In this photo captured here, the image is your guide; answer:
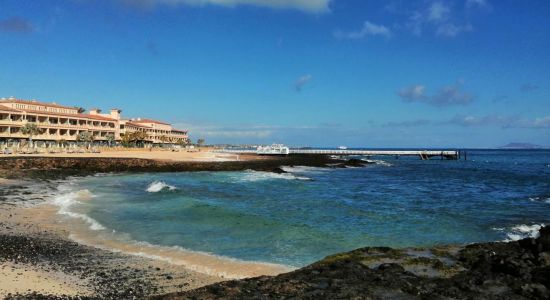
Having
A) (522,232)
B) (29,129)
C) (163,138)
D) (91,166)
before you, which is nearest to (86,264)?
(522,232)

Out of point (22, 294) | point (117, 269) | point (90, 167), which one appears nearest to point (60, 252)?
point (117, 269)

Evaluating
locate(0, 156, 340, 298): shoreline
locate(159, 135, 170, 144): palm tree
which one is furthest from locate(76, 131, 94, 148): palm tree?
locate(0, 156, 340, 298): shoreline

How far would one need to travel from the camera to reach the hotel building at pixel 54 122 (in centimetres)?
7644

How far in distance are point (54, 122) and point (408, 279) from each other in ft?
310

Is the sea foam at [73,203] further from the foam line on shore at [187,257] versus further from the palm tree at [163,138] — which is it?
the palm tree at [163,138]

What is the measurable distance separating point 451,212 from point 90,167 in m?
40.4

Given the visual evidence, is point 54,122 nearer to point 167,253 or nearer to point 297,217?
point 297,217

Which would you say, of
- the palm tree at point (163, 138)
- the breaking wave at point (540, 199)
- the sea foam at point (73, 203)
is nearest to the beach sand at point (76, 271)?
the sea foam at point (73, 203)

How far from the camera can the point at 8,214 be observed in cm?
1828

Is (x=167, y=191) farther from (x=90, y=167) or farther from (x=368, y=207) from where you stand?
(x=90, y=167)

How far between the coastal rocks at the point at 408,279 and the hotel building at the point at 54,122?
80.6 meters

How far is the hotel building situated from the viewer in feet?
251

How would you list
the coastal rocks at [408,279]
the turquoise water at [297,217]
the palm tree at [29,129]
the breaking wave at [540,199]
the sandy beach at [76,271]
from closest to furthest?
the coastal rocks at [408,279], the sandy beach at [76,271], the turquoise water at [297,217], the breaking wave at [540,199], the palm tree at [29,129]

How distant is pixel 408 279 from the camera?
780cm
